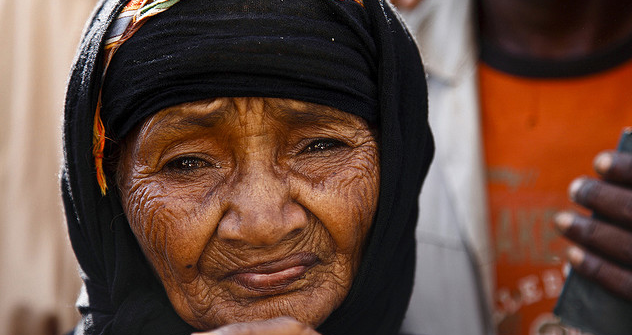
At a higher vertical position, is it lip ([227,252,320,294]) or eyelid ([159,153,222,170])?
eyelid ([159,153,222,170])

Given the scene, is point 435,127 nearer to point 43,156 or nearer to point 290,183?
point 290,183

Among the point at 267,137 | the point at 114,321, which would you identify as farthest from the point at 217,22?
the point at 114,321

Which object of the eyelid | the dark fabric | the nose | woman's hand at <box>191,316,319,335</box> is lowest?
woman's hand at <box>191,316,319,335</box>

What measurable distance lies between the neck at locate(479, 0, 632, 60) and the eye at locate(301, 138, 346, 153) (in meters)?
2.01

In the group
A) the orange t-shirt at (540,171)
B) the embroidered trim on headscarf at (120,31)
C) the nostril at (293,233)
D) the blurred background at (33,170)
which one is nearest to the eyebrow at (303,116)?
the nostril at (293,233)

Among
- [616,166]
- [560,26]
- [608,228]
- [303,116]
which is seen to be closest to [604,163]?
[616,166]

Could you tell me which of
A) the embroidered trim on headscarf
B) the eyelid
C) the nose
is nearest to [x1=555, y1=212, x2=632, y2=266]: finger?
the nose

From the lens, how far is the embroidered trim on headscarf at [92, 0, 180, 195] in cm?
174

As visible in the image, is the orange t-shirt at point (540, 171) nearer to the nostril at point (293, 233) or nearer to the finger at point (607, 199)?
Answer: the finger at point (607, 199)

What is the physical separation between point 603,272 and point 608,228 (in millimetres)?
184

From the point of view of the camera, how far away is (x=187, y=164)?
1742 millimetres

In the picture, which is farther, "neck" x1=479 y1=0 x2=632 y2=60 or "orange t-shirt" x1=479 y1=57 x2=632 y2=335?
"neck" x1=479 y1=0 x2=632 y2=60

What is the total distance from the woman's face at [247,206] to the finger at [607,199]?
87 cm

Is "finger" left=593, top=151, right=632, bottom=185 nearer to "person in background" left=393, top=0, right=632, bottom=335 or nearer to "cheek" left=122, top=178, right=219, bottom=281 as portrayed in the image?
"person in background" left=393, top=0, right=632, bottom=335
